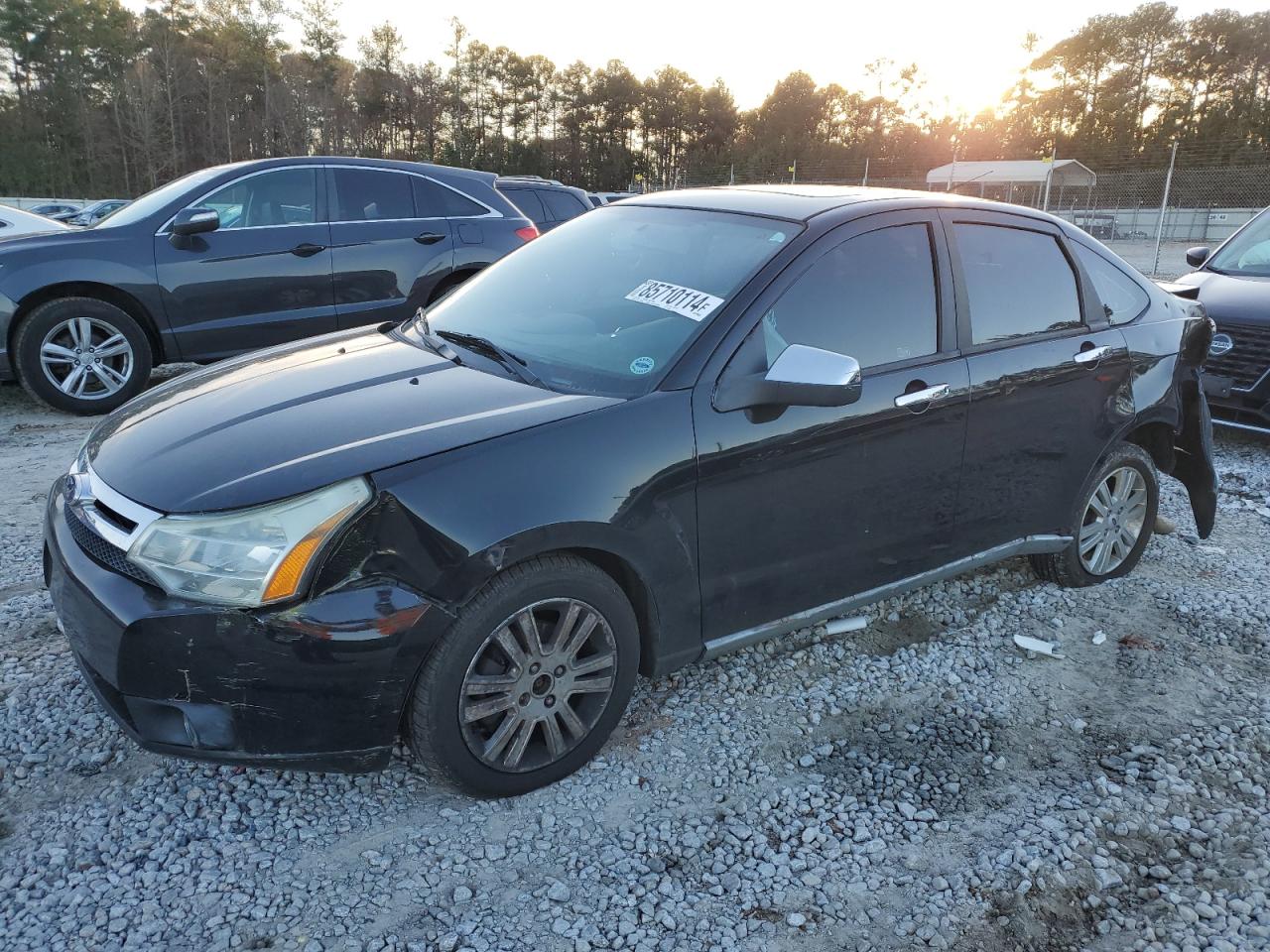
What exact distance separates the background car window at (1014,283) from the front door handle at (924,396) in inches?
12.5

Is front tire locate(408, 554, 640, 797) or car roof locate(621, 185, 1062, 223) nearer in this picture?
front tire locate(408, 554, 640, 797)

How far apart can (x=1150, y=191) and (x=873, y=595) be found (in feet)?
93.9

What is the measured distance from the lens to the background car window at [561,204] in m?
9.28

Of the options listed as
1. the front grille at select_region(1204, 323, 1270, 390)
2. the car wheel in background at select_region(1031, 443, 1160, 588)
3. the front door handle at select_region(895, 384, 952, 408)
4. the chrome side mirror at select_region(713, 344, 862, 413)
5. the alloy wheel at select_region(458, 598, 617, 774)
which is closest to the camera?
the alloy wheel at select_region(458, 598, 617, 774)

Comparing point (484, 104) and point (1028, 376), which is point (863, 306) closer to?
point (1028, 376)

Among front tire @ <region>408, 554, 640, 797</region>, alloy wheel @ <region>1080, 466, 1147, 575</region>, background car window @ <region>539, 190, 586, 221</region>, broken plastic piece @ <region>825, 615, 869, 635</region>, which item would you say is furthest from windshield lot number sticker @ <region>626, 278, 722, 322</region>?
background car window @ <region>539, 190, 586, 221</region>

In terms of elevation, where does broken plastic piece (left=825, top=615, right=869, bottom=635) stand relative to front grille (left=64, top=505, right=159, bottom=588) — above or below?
below

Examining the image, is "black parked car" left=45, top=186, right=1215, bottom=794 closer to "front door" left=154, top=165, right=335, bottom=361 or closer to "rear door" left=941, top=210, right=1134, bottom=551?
"rear door" left=941, top=210, right=1134, bottom=551

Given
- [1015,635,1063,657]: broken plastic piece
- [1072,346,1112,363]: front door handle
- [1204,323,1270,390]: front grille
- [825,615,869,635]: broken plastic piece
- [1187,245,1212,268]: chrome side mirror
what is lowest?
[1015,635,1063,657]: broken plastic piece

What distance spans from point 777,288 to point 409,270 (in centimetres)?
495

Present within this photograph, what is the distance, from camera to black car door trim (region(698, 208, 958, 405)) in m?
2.85

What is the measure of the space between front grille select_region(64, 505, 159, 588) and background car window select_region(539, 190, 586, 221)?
7.29m

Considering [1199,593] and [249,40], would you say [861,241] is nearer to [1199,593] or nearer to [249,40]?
[1199,593]

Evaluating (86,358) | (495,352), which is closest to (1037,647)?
(495,352)
